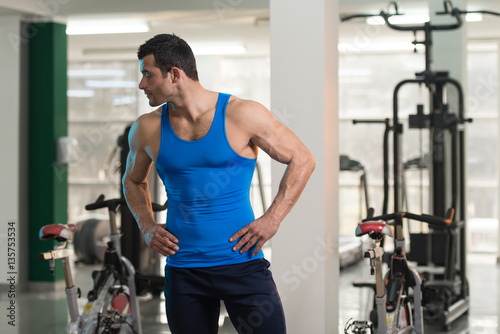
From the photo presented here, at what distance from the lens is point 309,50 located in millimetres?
3494

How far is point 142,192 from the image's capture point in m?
2.22

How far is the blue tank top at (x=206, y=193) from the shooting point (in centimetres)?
196

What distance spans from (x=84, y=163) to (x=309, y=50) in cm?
711

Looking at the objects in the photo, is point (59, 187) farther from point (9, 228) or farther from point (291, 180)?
point (291, 180)

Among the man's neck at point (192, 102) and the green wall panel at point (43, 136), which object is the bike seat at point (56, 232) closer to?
the man's neck at point (192, 102)

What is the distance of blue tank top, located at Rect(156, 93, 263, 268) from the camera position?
196 cm

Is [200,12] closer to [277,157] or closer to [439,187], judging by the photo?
[439,187]

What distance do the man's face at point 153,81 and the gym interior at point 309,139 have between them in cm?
141

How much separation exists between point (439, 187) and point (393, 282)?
1.97 meters

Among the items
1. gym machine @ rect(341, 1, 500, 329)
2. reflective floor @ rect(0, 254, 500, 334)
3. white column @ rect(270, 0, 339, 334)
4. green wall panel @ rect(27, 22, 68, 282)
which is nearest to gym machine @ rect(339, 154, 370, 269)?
reflective floor @ rect(0, 254, 500, 334)

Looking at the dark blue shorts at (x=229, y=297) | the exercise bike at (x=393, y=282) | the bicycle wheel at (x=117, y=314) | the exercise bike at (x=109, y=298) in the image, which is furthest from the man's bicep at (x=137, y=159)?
the bicycle wheel at (x=117, y=314)

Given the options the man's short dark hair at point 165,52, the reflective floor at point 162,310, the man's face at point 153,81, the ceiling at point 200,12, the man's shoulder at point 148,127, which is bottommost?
the reflective floor at point 162,310

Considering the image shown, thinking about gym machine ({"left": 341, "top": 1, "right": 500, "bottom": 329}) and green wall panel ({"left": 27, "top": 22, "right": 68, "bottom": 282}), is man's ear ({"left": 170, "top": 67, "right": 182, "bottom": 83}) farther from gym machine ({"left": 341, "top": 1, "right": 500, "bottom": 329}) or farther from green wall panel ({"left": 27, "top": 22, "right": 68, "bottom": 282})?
green wall panel ({"left": 27, "top": 22, "right": 68, "bottom": 282})

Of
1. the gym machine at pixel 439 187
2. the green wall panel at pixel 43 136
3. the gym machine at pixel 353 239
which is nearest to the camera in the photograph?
the gym machine at pixel 439 187
